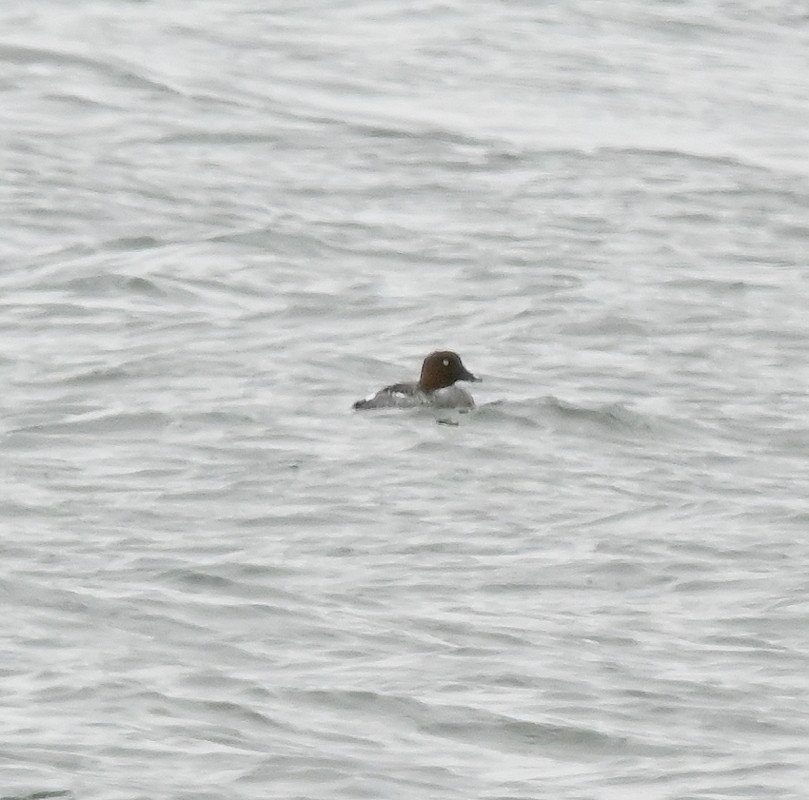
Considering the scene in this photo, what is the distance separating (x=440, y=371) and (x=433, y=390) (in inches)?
7.6

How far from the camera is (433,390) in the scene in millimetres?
13578

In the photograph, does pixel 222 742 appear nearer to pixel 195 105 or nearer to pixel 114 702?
pixel 114 702

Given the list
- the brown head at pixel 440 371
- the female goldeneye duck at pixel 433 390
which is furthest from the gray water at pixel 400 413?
the brown head at pixel 440 371

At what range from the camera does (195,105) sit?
22.3 meters

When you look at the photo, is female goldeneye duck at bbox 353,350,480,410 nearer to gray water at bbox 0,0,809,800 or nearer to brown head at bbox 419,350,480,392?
brown head at bbox 419,350,480,392

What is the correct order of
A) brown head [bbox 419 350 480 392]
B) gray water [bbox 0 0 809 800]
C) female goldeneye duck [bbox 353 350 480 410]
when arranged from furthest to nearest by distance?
brown head [bbox 419 350 480 392], female goldeneye duck [bbox 353 350 480 410], gray water [bbox 0 0 809 800]

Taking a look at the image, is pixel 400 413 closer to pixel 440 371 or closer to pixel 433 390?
pixel 433 390

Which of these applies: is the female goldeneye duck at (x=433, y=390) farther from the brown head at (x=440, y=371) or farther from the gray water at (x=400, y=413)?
the gray water at (x=400, y=413)

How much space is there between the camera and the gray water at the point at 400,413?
8.70 m

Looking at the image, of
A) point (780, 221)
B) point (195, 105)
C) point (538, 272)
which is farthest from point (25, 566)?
point (195, 105)

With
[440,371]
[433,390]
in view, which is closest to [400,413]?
[433,390]

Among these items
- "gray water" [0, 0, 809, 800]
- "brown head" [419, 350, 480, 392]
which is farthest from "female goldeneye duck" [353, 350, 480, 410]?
"gray water" [0, 0, 809, 800]

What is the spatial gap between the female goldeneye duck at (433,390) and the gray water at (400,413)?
12 cm

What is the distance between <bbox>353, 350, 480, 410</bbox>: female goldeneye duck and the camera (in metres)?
13.5
